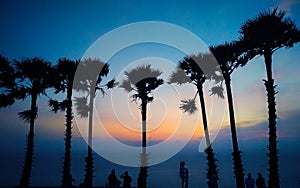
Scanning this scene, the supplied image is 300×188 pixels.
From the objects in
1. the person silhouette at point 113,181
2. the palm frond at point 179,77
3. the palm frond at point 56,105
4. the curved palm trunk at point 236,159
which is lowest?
the person silhouette at point 113,181

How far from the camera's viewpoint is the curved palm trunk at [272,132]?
50.1 feet

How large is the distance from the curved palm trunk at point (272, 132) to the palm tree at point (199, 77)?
5.79 metres

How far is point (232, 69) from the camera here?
68.1ft

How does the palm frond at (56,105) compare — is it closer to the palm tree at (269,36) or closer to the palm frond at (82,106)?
the palm frond at (82,106)

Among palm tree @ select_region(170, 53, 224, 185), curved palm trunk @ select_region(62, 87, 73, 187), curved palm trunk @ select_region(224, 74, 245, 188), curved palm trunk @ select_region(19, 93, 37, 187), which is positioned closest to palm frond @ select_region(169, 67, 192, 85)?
palm tree @ select_region(170, 53, 224, 185)

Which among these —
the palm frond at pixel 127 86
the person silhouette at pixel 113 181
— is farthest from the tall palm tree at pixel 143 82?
the person silhouette at pixel 113 181

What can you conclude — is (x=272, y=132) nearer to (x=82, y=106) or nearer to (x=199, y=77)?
(x=199, y=77)

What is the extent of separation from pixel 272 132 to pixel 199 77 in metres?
8.73

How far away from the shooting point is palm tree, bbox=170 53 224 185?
69.3ft

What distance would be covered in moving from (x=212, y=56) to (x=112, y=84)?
1015cm

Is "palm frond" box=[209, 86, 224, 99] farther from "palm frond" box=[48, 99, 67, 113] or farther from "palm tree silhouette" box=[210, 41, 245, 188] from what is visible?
"palm frond" box=[48, 99, 67, 113]

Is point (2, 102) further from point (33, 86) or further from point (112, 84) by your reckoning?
point (112, 84)

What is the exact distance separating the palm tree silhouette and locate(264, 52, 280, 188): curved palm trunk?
2.85 metres

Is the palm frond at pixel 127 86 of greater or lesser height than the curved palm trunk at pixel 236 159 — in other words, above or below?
above
